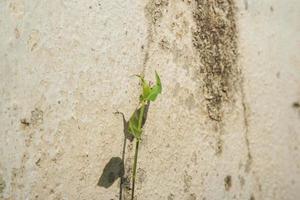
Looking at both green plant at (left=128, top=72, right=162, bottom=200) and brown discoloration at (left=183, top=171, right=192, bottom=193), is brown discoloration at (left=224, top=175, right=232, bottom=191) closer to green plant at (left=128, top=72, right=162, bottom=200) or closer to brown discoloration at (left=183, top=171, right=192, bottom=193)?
brown discoloration at (left=183, top=171, right=192, bottom=193)

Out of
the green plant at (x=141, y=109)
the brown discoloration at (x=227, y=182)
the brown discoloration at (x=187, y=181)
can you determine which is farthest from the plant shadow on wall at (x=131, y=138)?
the brown discoloration at (x=227, y=182)

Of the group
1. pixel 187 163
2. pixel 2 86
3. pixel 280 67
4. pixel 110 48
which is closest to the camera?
pixel 2 86

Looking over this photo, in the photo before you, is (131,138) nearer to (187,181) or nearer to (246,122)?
(187,181)

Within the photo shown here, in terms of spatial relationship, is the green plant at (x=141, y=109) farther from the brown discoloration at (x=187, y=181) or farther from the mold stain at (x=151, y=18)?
the brown discoloration at (x=187, y=181)

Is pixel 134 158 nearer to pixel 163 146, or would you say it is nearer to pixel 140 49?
pixel 163 146

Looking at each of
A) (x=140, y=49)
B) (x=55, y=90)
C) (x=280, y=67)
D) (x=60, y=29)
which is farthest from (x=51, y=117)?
(x=280, y=67)

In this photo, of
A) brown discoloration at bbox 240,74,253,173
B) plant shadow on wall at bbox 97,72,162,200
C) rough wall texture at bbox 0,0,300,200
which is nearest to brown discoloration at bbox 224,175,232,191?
rough wall texture at bbox 0,0,300,200
